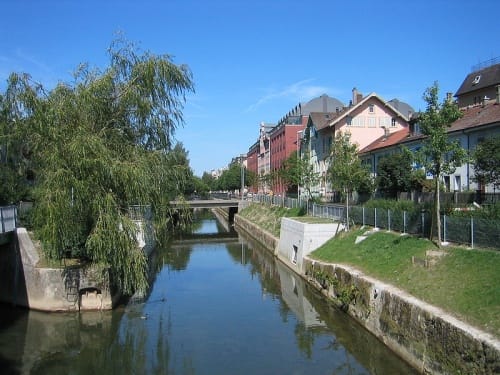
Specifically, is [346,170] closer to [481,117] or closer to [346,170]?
[346,170]

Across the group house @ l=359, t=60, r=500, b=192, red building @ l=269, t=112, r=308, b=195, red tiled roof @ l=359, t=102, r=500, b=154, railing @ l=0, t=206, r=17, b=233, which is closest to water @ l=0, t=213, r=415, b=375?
railing @ l=0, t=206, r=17, b=233

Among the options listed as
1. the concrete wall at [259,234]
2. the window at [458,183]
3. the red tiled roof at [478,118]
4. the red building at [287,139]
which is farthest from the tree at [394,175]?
the red building at [287,139]

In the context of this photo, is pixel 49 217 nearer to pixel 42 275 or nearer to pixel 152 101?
pixel 42 275

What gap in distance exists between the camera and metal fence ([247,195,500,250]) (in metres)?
15.8

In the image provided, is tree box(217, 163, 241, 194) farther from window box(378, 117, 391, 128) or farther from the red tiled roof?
the red tiled roof

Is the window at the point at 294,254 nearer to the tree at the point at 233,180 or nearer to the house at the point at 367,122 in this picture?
the house at the point at 367,122

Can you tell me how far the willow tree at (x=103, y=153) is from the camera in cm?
1739

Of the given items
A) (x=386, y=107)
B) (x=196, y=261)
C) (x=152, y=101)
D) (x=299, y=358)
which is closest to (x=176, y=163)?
(x=152, y=101)

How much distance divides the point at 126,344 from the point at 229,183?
91.7 m

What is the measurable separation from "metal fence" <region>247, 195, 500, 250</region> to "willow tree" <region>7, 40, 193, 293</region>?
10.1 m

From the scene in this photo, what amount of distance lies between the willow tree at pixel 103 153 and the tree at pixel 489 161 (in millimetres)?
13439

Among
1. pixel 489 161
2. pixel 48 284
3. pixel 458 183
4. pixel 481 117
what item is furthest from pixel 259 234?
pixel 48 284

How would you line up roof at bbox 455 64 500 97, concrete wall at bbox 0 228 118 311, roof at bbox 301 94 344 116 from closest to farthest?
concrete wall at bbox 0 228 118 311
roof at bbox 455 64 500 97
roof at bbox 301 94 344 116

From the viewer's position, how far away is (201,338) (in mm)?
16828
